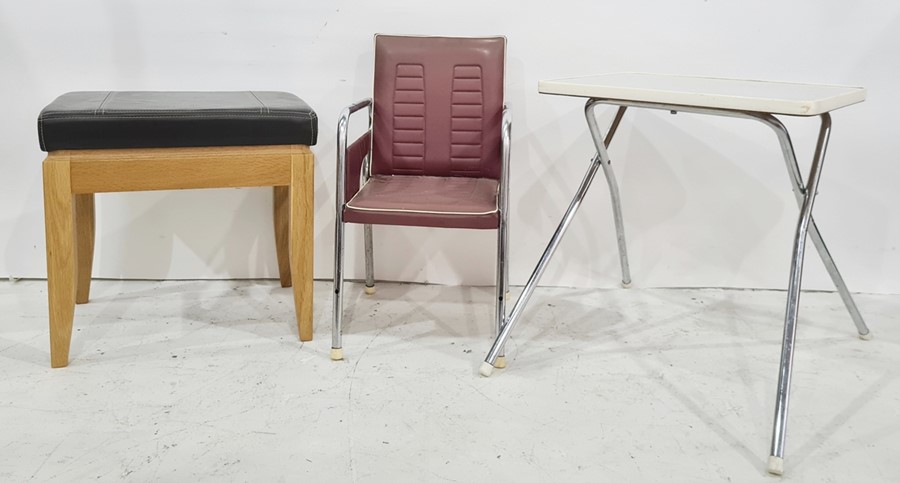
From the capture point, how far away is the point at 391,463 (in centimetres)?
190

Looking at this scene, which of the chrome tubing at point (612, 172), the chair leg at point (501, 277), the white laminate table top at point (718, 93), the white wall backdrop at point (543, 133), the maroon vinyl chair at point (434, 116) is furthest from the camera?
the white wall backdrop at point (543, 133)

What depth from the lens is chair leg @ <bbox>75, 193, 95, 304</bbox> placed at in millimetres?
2768

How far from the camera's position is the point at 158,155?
7.68ft

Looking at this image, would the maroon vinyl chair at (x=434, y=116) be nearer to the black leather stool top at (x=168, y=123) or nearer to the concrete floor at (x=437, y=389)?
the black leather stool top at (x=168, y=123)

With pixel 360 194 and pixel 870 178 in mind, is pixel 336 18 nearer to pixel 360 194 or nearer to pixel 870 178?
pixel 360 194

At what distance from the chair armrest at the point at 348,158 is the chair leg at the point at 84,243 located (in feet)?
2.81

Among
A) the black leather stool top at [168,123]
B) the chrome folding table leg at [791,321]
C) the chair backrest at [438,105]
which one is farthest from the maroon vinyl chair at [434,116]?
the chrome folding table leg at [791,321]

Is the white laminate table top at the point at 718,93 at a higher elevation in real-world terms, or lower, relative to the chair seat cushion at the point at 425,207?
higher

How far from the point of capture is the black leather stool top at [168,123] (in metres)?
2.26

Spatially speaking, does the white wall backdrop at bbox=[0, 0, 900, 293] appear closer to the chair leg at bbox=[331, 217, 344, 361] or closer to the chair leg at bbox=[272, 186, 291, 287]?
the chair leg at bbox=[272, 186, 291, 287]

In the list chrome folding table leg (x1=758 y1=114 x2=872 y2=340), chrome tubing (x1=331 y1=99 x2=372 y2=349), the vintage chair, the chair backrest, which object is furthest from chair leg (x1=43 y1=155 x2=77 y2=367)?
chrome folding table leg (x1=758 y1=114 x2=872 y2=340)

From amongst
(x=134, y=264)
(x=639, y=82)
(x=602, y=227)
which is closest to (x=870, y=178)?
(x=602, y=227)

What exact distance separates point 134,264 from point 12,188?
455mm

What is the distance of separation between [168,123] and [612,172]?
127cm
